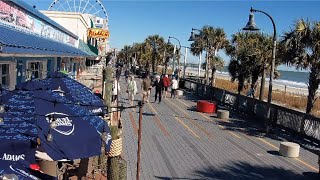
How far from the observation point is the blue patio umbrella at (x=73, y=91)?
9.07 metres

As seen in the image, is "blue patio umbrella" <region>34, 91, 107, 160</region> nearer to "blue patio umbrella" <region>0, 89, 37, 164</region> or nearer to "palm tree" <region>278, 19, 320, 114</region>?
"blue patio umbrella" <region>0, 89, 37, 164</region>

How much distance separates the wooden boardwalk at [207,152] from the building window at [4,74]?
4.71 meters

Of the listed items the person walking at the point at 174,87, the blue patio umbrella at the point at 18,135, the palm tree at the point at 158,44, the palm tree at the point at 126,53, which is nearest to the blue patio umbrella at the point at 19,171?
the blue patio umbrella at the point at 18,135

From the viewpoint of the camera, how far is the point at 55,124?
22.3 ft

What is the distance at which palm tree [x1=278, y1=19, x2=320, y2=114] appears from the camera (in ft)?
57.3

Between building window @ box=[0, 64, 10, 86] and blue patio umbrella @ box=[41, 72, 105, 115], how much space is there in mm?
3364

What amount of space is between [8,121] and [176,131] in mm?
11793

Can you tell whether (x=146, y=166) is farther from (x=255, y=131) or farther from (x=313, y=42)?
(x=313, y=42)

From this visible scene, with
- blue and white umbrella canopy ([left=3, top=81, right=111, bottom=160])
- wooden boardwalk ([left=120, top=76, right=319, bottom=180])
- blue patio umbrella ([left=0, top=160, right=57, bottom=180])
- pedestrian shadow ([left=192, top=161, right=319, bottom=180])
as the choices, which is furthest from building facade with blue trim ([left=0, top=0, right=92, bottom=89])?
pedestrian shadow ([left=192, top=161, right=319, bottom=180])

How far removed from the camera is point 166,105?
26625 mm

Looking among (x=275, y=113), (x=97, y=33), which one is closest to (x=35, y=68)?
(x=275, y=113)

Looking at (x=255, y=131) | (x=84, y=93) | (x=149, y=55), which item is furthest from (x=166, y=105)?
(x=149, y=55)

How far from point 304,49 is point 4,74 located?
13.2 metres

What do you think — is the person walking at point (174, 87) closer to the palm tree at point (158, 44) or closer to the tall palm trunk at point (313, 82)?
the tall palm trunk at point (313, 82)
